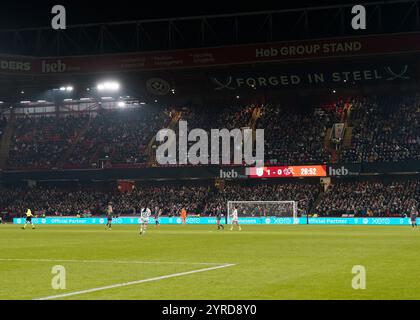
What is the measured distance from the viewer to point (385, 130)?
7300 centimetres

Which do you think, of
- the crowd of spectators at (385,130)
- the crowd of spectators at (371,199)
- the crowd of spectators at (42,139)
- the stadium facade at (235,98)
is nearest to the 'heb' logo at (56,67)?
the stadium facade at (235,98)

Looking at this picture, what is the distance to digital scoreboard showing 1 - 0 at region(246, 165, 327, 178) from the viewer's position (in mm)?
71688

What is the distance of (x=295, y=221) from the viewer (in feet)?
227

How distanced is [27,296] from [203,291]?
369cm

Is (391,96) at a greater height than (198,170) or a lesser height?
greater

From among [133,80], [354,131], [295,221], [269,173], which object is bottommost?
[295,221]

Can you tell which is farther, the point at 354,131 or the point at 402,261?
the point at 354,131

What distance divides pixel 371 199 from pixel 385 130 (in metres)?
9.20

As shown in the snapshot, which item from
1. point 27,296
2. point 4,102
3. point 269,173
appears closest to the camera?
point 27,296

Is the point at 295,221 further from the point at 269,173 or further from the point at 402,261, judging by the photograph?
the point at 402,261

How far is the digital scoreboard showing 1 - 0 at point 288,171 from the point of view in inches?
2822

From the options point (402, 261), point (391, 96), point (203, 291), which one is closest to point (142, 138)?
point (391, 96)

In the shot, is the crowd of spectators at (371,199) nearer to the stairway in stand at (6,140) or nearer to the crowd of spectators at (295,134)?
the crowd of spectators at (295,134)

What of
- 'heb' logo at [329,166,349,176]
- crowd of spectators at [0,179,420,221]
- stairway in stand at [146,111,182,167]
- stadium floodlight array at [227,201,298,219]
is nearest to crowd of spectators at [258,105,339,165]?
'heb' logo at [329,166,349,176]
